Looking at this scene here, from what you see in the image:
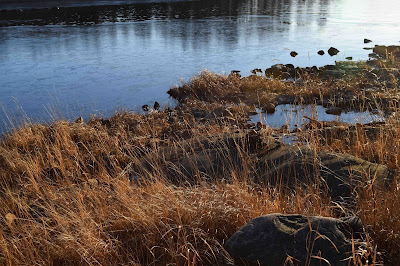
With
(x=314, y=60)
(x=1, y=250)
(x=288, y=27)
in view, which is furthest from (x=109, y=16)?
(x=1, y=250)

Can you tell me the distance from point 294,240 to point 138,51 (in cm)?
1852

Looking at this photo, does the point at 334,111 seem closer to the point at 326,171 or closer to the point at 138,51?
the point at 326,171

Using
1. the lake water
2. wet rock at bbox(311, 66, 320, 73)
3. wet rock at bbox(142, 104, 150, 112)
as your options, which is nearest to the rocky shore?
wet rock at bbox(142, 104, 150, 112)

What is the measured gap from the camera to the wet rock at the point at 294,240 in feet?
8.91

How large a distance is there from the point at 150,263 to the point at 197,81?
1038 centimetres

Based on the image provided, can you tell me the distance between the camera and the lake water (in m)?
13.0

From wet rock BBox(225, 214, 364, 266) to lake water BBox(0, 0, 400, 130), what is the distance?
7.40m

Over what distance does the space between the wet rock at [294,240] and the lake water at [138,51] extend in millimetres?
7397

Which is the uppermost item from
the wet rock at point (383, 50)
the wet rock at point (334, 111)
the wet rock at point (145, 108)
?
the wet rock at point (383, 50)

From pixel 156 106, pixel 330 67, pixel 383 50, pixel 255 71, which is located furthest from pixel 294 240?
pixel 383 50

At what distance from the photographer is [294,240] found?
2840 mm

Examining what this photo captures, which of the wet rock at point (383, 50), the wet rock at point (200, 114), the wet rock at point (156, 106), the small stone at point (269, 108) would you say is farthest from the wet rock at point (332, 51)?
the wet rock at point (156, 106)

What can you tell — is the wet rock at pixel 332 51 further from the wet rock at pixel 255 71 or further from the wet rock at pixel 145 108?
the wet rock at pixel 145 108

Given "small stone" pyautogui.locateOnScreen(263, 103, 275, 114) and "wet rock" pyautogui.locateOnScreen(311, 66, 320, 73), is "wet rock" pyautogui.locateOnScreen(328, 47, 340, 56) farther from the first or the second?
"small stone" pyautogui.locateOnScreen(263, 103, 275, 114)
